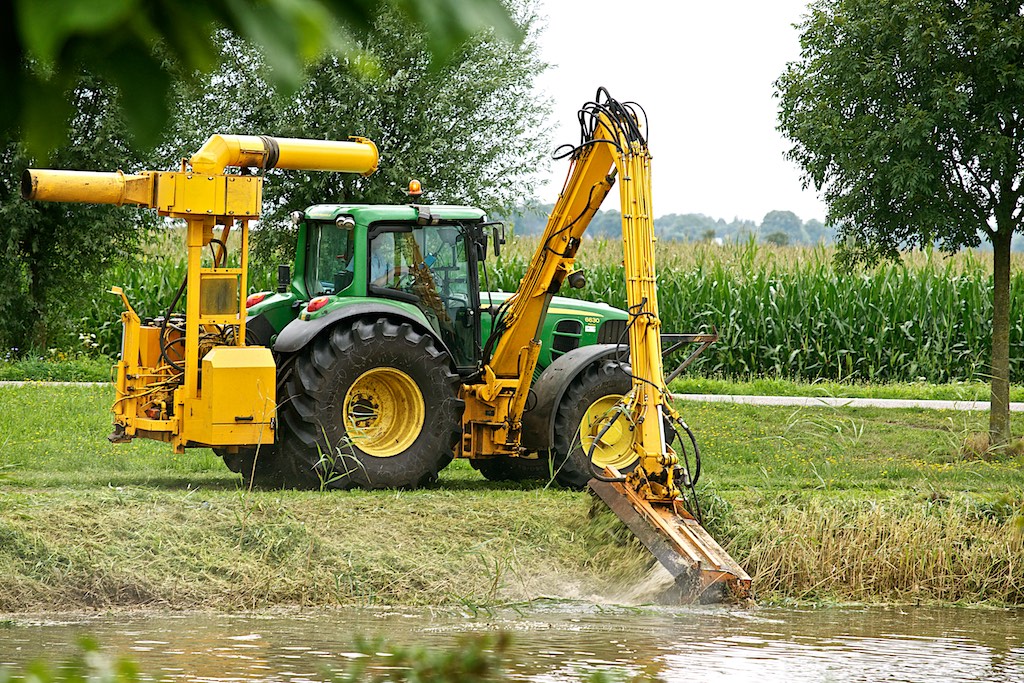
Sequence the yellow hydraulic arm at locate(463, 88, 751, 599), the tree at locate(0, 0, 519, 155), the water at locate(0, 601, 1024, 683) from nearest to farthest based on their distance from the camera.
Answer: the tree at locate(0, 0, 519, 155) < the water at locate(0, 601, 1024, 683) < the yellow hydraulic arm at locate(463, 88, 751, 599)

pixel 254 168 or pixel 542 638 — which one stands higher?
pixel 254 168

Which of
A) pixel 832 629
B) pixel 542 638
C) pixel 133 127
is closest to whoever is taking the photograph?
pixel 133 127

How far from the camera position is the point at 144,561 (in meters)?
8.20

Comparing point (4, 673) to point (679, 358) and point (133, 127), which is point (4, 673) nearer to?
point (133, 127)

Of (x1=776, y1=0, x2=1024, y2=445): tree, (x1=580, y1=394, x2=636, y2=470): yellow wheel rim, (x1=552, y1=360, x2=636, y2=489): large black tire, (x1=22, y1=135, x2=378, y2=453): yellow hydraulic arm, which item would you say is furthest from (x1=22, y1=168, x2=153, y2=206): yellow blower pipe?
(x1=776, y1=0, x2=1024, y2=445): tree

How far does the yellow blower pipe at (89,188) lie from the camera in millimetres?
8914

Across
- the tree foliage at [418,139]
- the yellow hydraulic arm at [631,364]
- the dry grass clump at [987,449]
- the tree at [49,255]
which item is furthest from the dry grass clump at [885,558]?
the tree at [49,255]

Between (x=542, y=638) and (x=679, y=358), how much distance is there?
13.5 metres

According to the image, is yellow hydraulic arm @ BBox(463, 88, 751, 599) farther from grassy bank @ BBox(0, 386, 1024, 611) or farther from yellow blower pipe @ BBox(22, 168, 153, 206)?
yellow blower pipe @ BBox(22, 168, 153, 206)

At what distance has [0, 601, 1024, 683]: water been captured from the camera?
6.51 metres

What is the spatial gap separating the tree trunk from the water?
4.86 metres

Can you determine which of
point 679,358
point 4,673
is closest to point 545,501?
point 4,673

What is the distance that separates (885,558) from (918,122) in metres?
4.57

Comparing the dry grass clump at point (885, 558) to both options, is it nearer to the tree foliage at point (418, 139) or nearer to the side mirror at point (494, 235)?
the side mirror at point (494, 235)
